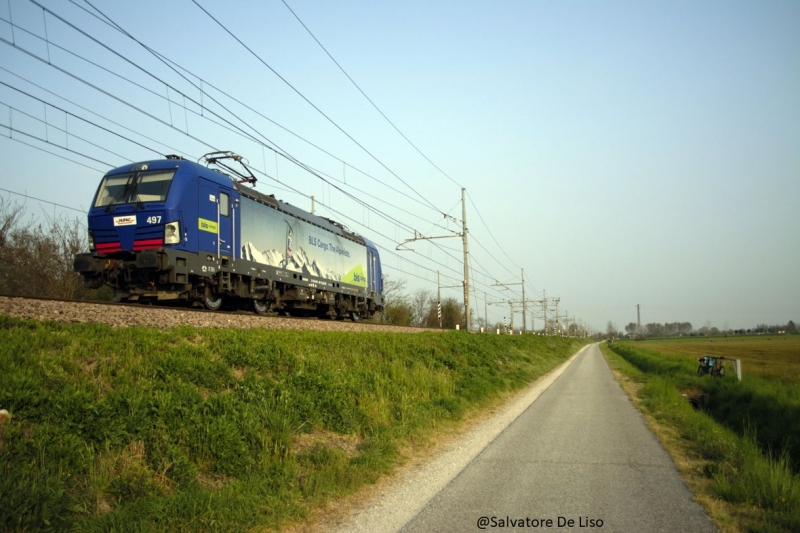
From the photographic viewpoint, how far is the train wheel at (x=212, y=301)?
16.5 metres

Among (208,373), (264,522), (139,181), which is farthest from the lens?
(139,181)

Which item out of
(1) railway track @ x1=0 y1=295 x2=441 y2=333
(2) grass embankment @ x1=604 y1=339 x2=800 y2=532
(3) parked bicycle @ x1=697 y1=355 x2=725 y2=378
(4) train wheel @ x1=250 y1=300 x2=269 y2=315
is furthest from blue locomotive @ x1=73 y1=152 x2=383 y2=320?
(3) parked bicycle @ x1=697 y1=355 x2=725 y2=378

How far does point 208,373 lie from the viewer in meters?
8.65

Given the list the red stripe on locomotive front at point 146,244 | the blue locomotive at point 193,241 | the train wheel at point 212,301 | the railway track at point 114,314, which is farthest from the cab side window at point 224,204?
the railway track at point 114,314

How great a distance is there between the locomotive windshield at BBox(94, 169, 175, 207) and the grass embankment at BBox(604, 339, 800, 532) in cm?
1344

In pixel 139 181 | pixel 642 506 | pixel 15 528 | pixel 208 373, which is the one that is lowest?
pixel 642 506

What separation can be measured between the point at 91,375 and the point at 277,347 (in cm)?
427

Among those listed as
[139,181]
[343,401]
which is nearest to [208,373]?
[343,401]

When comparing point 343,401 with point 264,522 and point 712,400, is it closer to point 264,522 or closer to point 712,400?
point 264,522

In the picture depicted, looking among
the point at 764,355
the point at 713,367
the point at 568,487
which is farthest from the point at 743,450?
the point at 764,355

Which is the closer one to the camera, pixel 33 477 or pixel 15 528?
pixel 15 528

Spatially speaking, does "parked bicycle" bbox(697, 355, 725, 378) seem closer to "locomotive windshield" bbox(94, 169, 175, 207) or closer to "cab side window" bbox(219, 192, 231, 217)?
"cab side window" bbox(219, 192, 231, 217)

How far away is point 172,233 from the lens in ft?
47.9

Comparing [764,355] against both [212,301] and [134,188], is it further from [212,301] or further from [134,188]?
[134,188]
